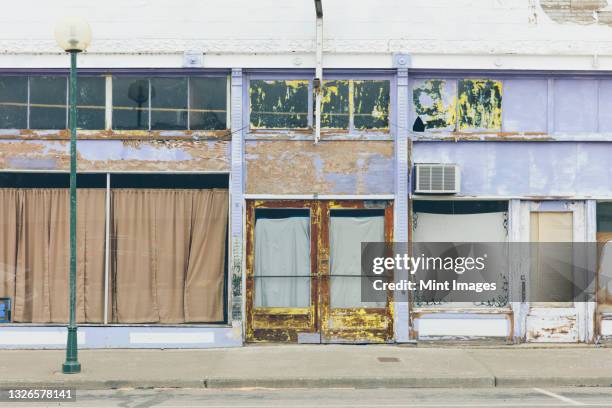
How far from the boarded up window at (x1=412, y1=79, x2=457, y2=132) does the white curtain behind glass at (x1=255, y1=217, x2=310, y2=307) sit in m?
2.67

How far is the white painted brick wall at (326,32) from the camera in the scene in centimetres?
1592

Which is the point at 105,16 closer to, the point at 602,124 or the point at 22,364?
the point at 22,364

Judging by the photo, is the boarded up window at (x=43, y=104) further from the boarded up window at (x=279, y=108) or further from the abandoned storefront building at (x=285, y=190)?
the boarded up window at (x=279, y=108)

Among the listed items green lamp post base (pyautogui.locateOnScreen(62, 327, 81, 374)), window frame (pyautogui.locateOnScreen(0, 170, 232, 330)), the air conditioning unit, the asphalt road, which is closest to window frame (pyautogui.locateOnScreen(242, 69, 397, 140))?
the air conditioning unit

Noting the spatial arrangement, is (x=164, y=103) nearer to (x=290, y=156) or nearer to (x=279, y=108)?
(x=279, y=108)

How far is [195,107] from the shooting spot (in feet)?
52.9

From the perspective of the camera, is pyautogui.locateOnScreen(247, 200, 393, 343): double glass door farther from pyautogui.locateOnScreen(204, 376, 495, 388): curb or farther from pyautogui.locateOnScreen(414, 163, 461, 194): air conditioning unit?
pyautogui.locateOnScreen(204, 376, 495, 388): curb

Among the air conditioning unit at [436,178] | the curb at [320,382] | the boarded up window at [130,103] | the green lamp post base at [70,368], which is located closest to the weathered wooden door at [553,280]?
the air conditioning unit at [436,178]

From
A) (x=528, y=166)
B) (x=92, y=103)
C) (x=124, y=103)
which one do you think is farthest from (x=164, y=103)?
(x=528, y=166)

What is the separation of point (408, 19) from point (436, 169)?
8.71 feet

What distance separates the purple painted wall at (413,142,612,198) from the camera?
1603cm

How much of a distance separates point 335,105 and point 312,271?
2896 mm

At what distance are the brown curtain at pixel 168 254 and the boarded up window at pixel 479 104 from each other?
173 inches

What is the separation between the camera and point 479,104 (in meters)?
16.2
